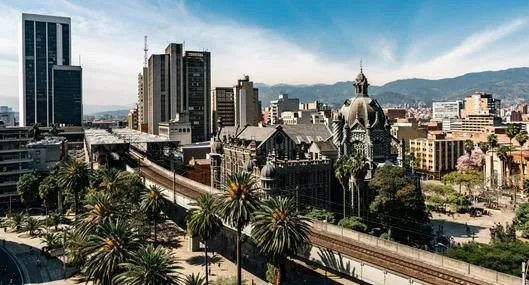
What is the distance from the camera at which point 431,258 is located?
56469mm

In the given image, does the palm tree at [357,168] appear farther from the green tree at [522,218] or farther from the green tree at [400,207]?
the green tree at [522,218]

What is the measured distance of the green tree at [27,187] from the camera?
390ft

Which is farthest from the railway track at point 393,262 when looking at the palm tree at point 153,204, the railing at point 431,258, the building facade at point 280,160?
the palm tree at point 153,204

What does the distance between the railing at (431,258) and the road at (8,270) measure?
2067 inches

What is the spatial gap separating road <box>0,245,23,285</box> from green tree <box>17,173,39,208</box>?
2974 centimetres

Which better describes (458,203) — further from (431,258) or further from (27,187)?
(27,187)

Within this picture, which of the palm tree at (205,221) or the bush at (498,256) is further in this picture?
the palm tree at (205,221)

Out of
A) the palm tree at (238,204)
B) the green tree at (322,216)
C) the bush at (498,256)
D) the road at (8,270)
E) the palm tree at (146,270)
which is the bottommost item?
the road at (8,270)

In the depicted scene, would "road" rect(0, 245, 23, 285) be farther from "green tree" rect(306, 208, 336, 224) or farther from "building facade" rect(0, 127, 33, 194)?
"green tree" rect(306, 208, 336, 224)

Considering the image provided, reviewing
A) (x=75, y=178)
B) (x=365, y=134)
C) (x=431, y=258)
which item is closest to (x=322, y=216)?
(x=431, y=258)

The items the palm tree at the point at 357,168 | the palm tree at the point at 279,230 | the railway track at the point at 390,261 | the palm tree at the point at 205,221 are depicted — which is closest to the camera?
the railway track at the point at 390,261

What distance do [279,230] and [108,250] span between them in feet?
66.9

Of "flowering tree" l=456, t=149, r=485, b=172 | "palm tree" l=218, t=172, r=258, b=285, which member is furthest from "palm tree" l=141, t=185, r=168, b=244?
"flowering tree" l=456, t=149, r=485, b=172

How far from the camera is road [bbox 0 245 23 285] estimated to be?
7638 cm
